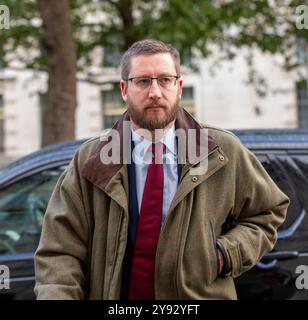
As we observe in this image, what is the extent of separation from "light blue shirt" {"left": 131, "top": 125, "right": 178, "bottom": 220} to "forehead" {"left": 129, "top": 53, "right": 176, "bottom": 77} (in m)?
0.24

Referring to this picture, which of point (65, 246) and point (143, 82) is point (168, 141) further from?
point (65, 246)

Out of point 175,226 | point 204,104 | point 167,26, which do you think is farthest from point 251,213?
point 204,104

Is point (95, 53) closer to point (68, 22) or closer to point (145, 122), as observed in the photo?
point (68, 22)

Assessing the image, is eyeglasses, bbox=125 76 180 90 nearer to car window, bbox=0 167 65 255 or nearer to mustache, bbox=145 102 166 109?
mustache, bbox=145 102 166 109

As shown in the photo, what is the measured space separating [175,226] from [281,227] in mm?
1249

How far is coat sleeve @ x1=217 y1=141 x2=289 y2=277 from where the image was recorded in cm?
240

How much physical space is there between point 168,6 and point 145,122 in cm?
935

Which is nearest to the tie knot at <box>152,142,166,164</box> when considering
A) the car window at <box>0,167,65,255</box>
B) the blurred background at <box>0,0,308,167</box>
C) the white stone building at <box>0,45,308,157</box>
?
the car window at <box>0,167,65,255</box>

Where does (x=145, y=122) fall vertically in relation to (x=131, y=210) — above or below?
above

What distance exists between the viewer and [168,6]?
11.3m

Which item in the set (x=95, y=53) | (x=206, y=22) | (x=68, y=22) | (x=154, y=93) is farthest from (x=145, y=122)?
(x=95, y=53)

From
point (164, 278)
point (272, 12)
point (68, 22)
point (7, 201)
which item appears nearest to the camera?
point (164, 278)

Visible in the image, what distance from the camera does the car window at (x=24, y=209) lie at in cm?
361

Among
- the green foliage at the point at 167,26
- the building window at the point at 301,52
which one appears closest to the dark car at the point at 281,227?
the green foliage at the point at 167,26
